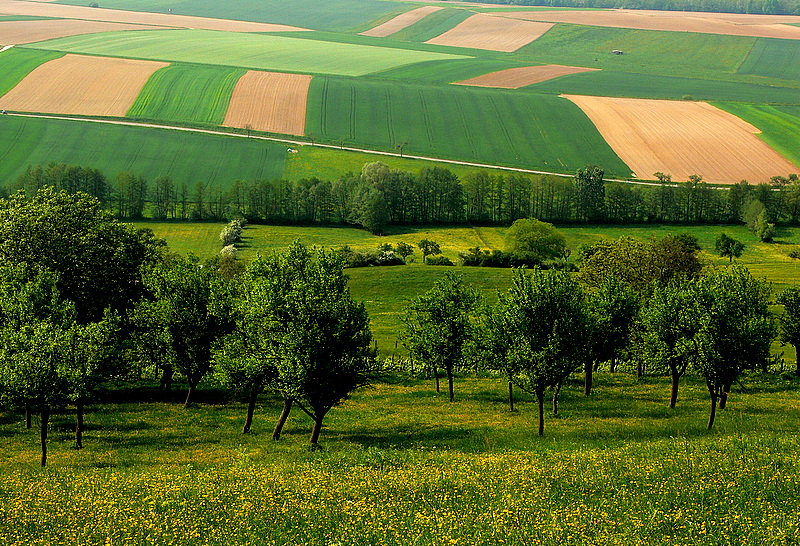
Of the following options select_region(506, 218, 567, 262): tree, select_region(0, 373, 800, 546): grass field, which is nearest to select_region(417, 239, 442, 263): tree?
select_region(506, 218, 567, 262): tree

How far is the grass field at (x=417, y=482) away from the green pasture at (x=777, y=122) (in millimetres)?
135630

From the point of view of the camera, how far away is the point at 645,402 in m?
50.6

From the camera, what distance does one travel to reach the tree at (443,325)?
53719mm

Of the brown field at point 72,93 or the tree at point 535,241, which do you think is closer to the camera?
the tree at point 535,241

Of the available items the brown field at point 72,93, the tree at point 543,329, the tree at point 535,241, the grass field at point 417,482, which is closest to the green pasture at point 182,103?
the brown field at point 72,93

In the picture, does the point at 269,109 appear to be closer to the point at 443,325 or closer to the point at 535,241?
the point at 535,241

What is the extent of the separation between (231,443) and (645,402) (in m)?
27.2

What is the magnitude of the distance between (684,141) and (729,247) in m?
59.2

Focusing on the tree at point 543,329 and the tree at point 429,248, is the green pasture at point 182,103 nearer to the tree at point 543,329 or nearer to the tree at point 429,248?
the tree at point 429,248

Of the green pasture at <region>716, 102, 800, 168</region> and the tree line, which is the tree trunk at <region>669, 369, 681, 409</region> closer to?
the tree line

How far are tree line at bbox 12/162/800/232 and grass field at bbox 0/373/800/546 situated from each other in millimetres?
92150

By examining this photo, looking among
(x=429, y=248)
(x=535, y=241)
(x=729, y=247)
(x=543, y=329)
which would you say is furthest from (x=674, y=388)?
(x=729, y=247)

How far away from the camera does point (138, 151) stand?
15688cm

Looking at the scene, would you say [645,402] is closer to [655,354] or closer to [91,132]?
[655,354]
